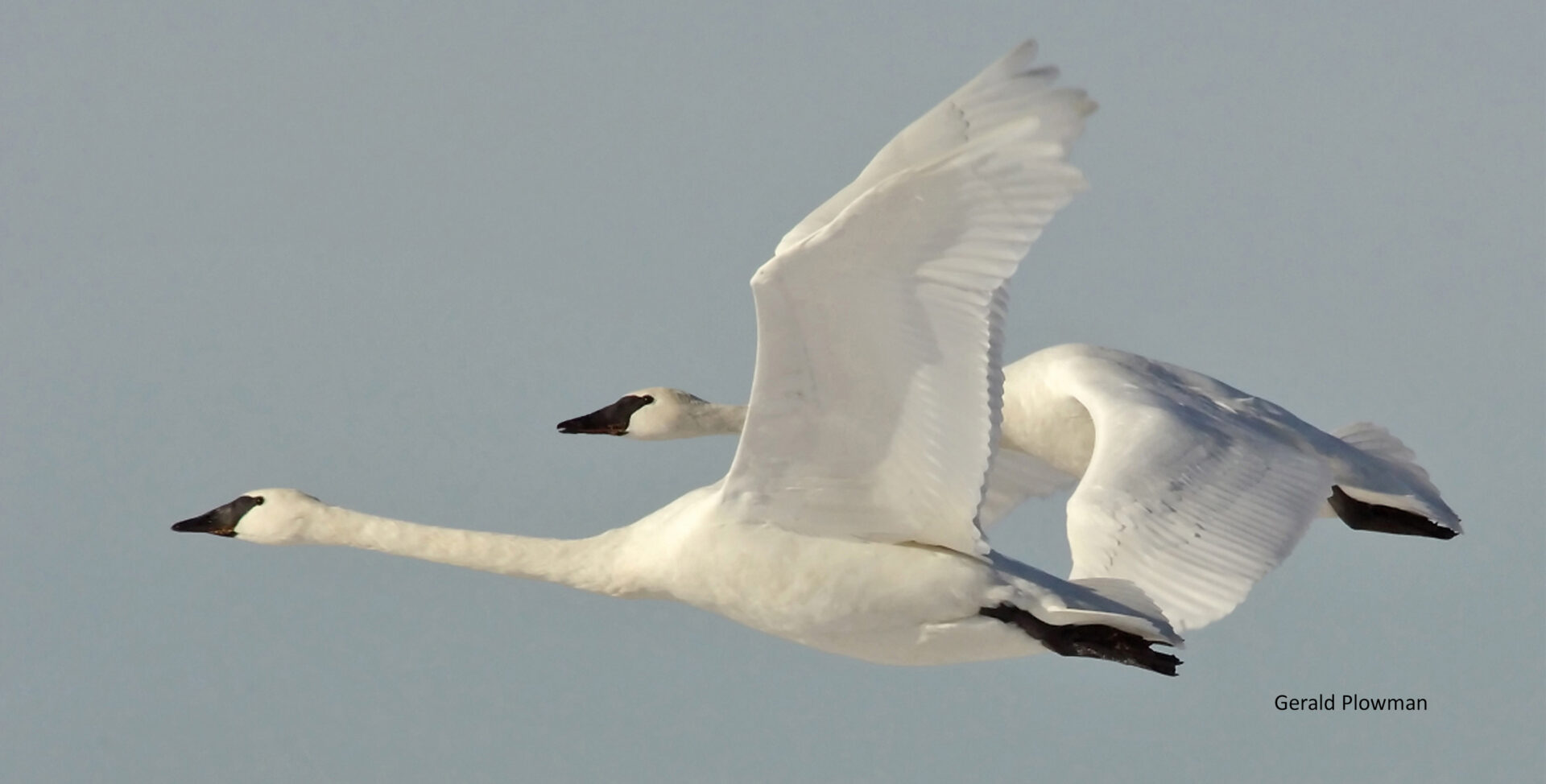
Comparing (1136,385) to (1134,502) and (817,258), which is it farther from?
(817,258)

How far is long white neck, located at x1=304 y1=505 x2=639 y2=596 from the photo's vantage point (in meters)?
13.0

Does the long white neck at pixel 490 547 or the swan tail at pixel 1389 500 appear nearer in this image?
the long white neck at pixel 490 547

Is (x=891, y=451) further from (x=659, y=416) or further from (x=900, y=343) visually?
(x=659, y=416)

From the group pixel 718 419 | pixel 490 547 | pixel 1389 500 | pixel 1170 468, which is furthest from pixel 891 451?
pixel 718 419

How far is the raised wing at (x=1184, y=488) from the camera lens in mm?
13453

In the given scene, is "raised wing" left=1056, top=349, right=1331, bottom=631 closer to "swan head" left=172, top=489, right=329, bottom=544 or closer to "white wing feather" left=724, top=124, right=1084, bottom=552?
"white wing feather" left=724, top=124, right=1084, bottom=552

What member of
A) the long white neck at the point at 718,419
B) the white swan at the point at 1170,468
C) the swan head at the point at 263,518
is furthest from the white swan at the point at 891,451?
the long white neck at the point at 718,419

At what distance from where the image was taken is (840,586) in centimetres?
1251

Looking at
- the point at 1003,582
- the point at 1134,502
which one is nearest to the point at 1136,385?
the point at 1134,502

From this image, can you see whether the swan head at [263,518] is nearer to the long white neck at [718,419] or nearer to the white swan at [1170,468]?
the white swan at [1170,468]

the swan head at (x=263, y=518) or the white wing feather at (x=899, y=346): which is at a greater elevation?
Answer: the white wing feather at (x=899, y=346)

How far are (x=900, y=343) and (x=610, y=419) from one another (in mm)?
5990

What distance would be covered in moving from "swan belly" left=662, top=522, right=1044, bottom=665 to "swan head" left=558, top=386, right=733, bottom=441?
451 centimetres

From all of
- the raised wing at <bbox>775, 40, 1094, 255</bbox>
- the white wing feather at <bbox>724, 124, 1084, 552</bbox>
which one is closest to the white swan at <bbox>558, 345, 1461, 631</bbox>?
the white wing feather at <bbox>724, 124, 1084, 552</bbox>
